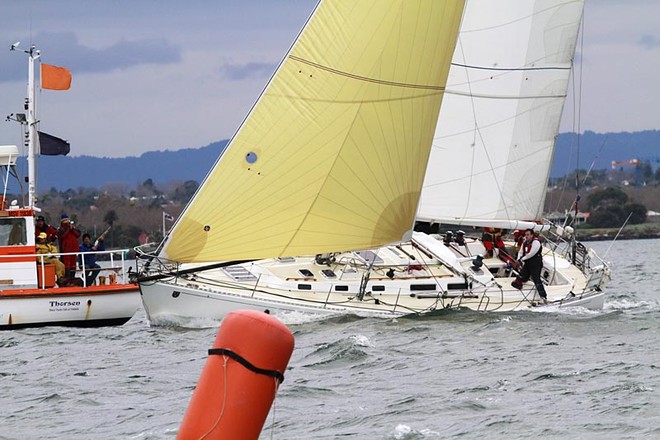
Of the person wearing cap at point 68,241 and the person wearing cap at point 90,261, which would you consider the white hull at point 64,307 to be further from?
the person wearing cap at point 68,241

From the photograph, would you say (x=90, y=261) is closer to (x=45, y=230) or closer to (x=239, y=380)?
(x=45, y=230)

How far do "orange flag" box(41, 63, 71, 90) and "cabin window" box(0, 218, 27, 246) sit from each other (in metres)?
2.58

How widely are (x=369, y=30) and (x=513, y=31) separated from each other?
6.36 m

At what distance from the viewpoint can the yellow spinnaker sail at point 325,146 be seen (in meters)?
18.1

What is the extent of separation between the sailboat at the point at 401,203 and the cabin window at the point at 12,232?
236 centimetres

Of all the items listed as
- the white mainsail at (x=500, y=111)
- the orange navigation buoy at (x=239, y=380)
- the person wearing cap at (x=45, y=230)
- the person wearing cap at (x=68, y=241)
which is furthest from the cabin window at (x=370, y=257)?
the orange navigation buoy at (x=239, y=380)

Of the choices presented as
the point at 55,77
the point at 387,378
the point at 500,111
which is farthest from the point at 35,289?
the point at 500,111

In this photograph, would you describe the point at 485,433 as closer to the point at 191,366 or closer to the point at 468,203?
the point at 191,366

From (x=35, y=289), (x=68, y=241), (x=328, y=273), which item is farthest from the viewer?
(x=68, y=241)

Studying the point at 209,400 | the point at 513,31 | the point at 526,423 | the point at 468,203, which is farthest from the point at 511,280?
the point at 209,400

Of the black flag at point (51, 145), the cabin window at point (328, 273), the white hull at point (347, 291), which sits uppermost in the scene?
the black flag at point (51, 145)

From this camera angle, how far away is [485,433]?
11.5 metres

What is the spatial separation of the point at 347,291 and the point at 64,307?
439 cm

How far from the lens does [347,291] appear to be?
2058cm
